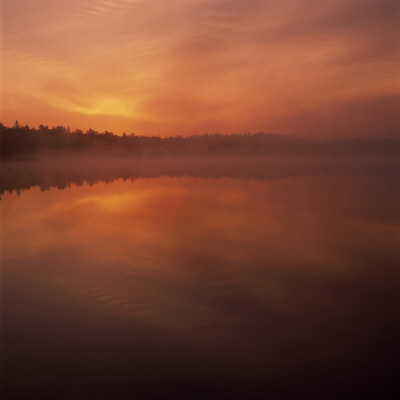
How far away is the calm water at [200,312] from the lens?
531cm

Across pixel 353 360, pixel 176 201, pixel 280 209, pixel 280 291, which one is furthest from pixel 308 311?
pixel 176 201

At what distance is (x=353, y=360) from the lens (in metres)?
5.72

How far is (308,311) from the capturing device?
7.39 m

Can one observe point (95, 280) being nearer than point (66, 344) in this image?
No

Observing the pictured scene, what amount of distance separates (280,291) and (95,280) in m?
4.40

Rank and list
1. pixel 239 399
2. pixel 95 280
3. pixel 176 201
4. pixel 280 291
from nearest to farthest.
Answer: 1. pixel 239 399
2. pixel 280 291
3. pixel 95 280
4. pixel 176 201

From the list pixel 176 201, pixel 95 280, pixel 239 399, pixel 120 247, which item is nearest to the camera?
pixel 239 399

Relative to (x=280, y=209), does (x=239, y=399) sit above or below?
below

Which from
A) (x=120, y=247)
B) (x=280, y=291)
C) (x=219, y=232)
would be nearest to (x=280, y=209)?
(x=219, y=232)

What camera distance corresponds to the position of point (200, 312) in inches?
289

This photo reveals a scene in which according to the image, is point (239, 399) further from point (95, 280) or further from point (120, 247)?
point (120, 247)

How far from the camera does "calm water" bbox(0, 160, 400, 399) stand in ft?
17.4

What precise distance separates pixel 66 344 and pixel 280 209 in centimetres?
1560

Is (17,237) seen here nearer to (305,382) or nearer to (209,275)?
(209,275)
